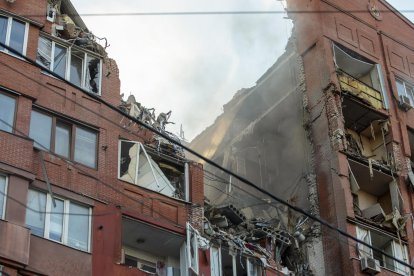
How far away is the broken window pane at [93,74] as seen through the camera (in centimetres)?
2547

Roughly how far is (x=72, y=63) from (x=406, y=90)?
16.4m

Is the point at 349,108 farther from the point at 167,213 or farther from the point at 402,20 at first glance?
the point at 167,213

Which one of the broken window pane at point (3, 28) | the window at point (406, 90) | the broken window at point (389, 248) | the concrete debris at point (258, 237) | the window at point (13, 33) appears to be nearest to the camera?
the broken window pane at point (3, 28)

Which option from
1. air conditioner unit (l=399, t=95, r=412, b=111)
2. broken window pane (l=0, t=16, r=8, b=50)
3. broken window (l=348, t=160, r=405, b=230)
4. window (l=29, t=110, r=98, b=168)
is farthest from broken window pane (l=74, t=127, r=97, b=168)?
air conditioner unit (l=399, t=95, r=412, b=111)

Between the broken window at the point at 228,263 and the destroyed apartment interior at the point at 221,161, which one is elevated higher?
the destroyed apartment interior at the point at 221,161

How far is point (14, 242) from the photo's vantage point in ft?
65.6

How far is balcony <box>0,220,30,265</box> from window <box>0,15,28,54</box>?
18.9 ft

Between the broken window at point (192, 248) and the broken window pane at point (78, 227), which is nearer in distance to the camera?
the broken window pane at point (78, 227)

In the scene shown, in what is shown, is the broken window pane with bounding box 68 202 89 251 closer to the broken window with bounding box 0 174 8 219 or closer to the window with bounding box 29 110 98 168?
the window with bounding box 29 110 98 168

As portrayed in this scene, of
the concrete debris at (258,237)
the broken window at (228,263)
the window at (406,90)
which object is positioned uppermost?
the window at (406,90)

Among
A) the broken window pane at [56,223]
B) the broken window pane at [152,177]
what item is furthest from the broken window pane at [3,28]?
the broken window pane at [152,177]

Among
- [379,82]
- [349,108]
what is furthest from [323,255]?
[379,82]

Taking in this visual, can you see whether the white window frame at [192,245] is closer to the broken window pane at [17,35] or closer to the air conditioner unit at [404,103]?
the broken window pane at [17,35]

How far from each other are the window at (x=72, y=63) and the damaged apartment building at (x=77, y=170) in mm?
32
